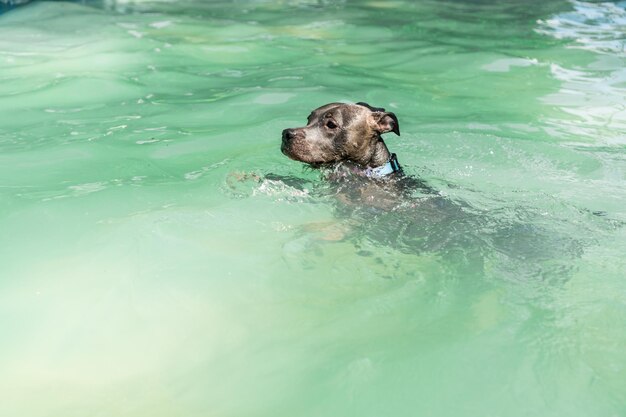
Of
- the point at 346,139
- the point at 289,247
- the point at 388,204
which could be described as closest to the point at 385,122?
the point at 346,139

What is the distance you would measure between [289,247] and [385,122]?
182 cm

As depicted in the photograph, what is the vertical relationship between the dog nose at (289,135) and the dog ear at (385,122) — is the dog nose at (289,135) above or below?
below

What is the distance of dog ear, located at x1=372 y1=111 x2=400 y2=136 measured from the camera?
688 cm

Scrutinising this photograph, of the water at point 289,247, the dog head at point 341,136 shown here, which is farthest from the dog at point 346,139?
the water at point 289,247

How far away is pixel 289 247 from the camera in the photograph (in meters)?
5.87

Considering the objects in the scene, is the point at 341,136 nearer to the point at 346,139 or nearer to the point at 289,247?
the point at 346,139

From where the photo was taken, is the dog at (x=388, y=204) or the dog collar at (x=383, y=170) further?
the dog collar at (x=383, y=170)

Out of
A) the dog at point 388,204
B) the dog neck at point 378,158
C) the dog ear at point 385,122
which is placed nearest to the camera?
the dog at point 388,204

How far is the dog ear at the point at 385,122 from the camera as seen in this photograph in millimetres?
6875

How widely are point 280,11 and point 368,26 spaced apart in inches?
100

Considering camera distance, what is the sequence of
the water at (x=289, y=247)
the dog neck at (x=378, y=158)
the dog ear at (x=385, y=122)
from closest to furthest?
the water at (x=289, y=247), the dog ear at (x=385, y=122), the dog neck at (x=378, y=158)

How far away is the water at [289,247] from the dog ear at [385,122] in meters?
0.81

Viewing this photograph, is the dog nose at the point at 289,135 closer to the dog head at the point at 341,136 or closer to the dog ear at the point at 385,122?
the dog head at the point at 341,136

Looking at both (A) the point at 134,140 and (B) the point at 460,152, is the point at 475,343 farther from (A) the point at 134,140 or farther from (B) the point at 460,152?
(A) the point at 134,140
